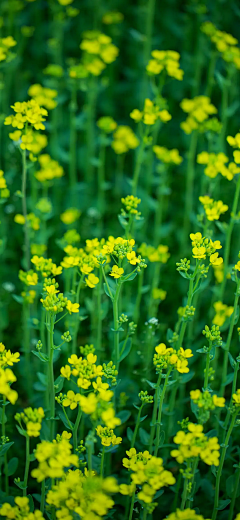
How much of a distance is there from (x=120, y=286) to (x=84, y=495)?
3.56 ft

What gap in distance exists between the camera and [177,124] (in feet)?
20.9

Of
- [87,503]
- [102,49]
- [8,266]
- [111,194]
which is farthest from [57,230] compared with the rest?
[87,503]

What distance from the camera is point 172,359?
266 cm

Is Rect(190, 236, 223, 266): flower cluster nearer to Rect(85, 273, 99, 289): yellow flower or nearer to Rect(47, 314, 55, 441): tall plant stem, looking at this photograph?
Rect(85, 273, 99, 289): yellow flower

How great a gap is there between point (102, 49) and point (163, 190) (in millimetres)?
1474

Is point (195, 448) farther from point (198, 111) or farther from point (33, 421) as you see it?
point (198, 111)

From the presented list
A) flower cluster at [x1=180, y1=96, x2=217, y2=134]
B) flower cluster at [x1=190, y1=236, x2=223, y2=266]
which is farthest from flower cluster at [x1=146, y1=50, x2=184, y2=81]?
flower cluster at [x1=190, y1=236, x2=223, y2=266]

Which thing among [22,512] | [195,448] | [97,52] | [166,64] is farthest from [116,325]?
[97,52]

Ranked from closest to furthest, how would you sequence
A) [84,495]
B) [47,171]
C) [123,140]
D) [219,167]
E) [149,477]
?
1. [84,495]
2. [149,477]
3. [219,167]
4. [47,171]
5. [123,140]

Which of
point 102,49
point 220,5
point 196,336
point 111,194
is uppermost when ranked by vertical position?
point 220,5

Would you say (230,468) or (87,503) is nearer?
(87,503)

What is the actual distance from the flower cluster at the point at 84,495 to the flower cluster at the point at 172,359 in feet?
2.16

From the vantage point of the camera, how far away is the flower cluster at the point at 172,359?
105 inches

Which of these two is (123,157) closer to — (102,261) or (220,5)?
(220,5)
